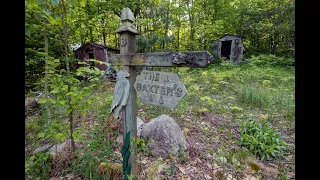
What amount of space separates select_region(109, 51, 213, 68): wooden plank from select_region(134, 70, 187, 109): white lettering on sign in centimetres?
11

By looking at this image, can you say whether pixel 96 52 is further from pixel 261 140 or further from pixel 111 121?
pixel 261 140

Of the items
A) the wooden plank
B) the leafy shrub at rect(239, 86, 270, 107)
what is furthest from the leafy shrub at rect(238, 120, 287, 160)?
the wooden plank

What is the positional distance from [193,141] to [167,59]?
6.58 ft

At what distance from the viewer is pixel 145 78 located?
199cm

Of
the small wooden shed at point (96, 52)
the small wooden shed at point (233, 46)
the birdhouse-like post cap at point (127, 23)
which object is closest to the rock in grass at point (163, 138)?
the birdhouse-like post cap at point (127, 23)

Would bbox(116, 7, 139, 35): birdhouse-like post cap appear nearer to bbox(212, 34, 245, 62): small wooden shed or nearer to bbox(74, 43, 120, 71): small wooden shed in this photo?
bbox(74, 43, 120, 71): small wooden shed

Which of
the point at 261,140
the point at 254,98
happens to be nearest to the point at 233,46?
the point at 254,98

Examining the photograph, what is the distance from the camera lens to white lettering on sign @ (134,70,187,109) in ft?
5.71

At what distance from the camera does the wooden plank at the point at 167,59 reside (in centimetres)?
154

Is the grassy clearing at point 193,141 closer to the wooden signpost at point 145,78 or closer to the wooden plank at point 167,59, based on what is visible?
the wooden signpost at point 145,78

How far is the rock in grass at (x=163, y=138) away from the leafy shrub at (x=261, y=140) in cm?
118
